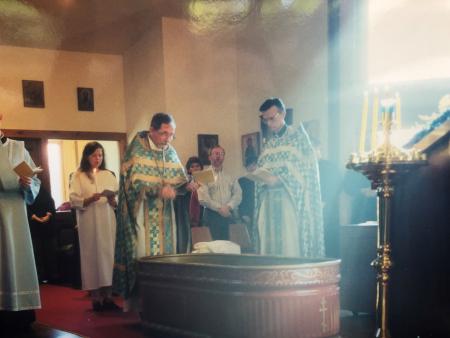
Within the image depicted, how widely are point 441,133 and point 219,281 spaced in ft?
5.28

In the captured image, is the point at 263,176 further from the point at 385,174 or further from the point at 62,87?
the point at 62,87

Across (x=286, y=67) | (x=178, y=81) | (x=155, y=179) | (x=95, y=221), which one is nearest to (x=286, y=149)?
(x=155, y=179)

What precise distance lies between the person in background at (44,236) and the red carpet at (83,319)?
1493 mm

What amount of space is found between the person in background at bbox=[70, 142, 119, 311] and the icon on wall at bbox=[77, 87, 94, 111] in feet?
15.1

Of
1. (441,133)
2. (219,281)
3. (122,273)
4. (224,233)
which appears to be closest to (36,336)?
(122,273)

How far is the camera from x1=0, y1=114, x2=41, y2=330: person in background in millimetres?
4539

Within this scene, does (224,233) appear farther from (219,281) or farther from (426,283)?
(426,283)

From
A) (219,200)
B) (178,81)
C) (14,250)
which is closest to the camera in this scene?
(14,250)

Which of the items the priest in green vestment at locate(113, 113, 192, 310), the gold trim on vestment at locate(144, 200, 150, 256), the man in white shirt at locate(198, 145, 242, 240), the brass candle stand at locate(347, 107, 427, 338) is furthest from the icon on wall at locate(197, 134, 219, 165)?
the brass candle stand at locate(347, 107, 427, 338)

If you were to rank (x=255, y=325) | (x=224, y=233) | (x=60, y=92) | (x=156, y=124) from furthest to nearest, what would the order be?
(x=60, y=92), (x=224, y=233), (x=156, y=124), (x=255, y=325)

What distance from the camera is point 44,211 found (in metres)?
7.87

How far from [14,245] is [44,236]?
3735mm

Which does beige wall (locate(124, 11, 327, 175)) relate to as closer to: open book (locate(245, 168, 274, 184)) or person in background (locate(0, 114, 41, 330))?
open book (locate(245, 168, 274, 184))

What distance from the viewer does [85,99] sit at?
404 inches
